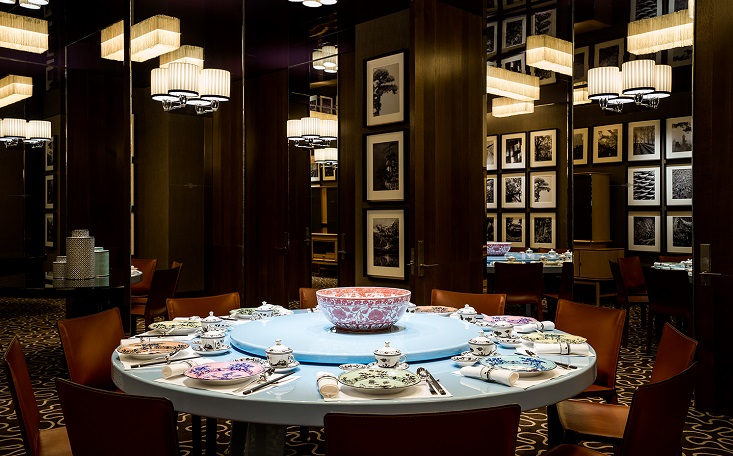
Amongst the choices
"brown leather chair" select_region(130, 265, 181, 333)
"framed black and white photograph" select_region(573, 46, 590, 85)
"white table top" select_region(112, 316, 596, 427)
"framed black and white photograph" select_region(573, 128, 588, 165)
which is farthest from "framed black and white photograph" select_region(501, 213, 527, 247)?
"white table top" select_region(112, 316, 596, 427)

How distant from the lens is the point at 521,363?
2.10 metres

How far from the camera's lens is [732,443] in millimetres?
3621

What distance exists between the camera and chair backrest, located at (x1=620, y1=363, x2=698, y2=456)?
1.70 m

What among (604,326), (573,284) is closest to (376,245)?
(573,284)

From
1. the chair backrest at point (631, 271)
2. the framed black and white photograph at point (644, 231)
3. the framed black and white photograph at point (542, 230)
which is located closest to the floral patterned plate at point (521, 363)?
the framed black and white photograph at point (644, 231)

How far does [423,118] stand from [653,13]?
2.39 m

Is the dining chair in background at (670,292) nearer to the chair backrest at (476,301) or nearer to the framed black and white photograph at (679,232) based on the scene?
the framed black and white photograph at (679,232)

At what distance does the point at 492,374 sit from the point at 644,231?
4.68 m

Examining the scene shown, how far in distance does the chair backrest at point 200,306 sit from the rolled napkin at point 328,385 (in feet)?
5.58

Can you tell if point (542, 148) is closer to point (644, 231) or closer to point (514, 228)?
→ point (514, 228)

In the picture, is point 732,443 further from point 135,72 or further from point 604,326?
point 135,72

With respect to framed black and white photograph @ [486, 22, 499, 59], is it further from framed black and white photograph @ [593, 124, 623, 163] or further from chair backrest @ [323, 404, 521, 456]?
chair backrest @ [323, 404, 521, 456]

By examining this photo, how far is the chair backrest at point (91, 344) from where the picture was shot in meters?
2.65

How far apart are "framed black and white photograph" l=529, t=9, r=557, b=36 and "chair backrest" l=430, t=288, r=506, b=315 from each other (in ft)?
15.4
